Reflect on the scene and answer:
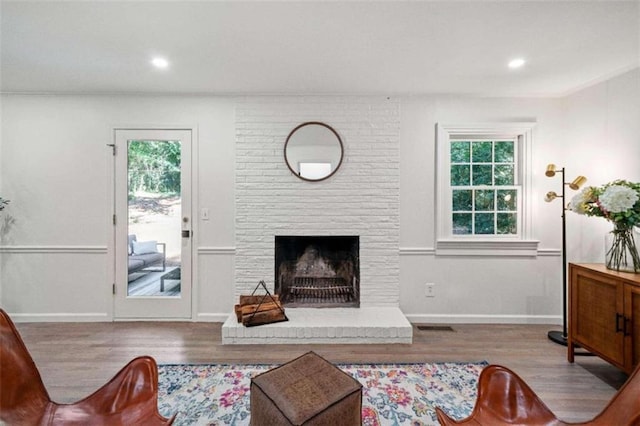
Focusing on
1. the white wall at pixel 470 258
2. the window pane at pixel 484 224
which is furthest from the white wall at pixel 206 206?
the window pane at pixel 484 224

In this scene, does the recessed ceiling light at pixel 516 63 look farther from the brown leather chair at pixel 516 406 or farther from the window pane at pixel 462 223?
the brown leather chair at pixel 516 406

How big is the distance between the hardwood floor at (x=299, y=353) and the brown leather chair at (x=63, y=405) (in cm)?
96

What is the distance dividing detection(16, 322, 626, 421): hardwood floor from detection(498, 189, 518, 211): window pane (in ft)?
4.15

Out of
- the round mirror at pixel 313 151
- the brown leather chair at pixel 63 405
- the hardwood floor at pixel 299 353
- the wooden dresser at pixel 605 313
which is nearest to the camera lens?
the brown leather chair at pixel 63 405

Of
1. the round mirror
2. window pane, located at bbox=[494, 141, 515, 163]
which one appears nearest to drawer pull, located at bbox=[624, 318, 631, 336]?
window pane, located at bbox=[494, 141, 515, 163]

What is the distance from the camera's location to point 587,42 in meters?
2.11

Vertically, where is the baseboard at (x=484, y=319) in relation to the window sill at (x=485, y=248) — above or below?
below

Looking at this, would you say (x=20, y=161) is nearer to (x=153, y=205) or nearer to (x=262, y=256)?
(x=153, y=205)

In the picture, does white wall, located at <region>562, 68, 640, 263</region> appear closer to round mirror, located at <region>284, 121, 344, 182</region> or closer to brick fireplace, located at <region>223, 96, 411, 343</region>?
brick fireplace, located at <region>223, 96, 411, 343</region>

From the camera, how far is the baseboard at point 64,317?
3143mm

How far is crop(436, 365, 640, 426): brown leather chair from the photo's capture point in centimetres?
110

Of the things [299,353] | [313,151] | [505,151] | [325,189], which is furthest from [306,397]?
[505,151]

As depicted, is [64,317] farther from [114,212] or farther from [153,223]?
[153,223]

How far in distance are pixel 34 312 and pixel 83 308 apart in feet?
1.67
